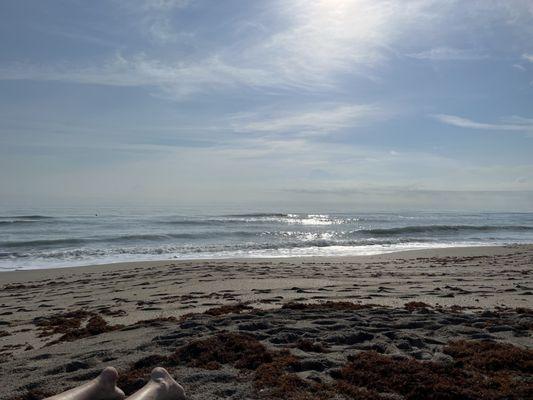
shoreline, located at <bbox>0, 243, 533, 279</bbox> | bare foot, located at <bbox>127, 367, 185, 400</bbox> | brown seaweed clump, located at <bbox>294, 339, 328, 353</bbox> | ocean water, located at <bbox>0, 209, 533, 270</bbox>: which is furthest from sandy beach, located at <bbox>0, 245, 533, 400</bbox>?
ocean water, located at <bbox>0, 209, 533, 270</bbox>

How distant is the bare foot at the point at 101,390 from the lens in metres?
3.45

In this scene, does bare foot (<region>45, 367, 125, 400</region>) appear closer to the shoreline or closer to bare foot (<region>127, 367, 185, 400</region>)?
bare foot (<region>127, 367, 185, 400</region>)

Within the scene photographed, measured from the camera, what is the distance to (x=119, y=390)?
11.8ft

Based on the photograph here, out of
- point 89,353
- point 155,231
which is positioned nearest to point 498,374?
point 89,353

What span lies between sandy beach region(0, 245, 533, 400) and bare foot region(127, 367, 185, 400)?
0.20 meters

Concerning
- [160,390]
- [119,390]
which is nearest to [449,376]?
[160,390]

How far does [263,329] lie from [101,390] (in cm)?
233

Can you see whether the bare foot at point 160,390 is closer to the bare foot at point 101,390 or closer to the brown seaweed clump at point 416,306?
the bare foot at point 101,390

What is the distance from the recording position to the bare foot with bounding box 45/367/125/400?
11.3 ft

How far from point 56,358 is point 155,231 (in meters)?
23.5

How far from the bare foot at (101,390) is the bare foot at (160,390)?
233 mm

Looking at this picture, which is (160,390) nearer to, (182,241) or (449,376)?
(449,376)

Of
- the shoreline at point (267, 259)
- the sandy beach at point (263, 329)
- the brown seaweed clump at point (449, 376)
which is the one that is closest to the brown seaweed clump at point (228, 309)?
the sandy beach at point (263, 329)

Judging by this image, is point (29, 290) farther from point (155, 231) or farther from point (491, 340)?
point (155, 231)
